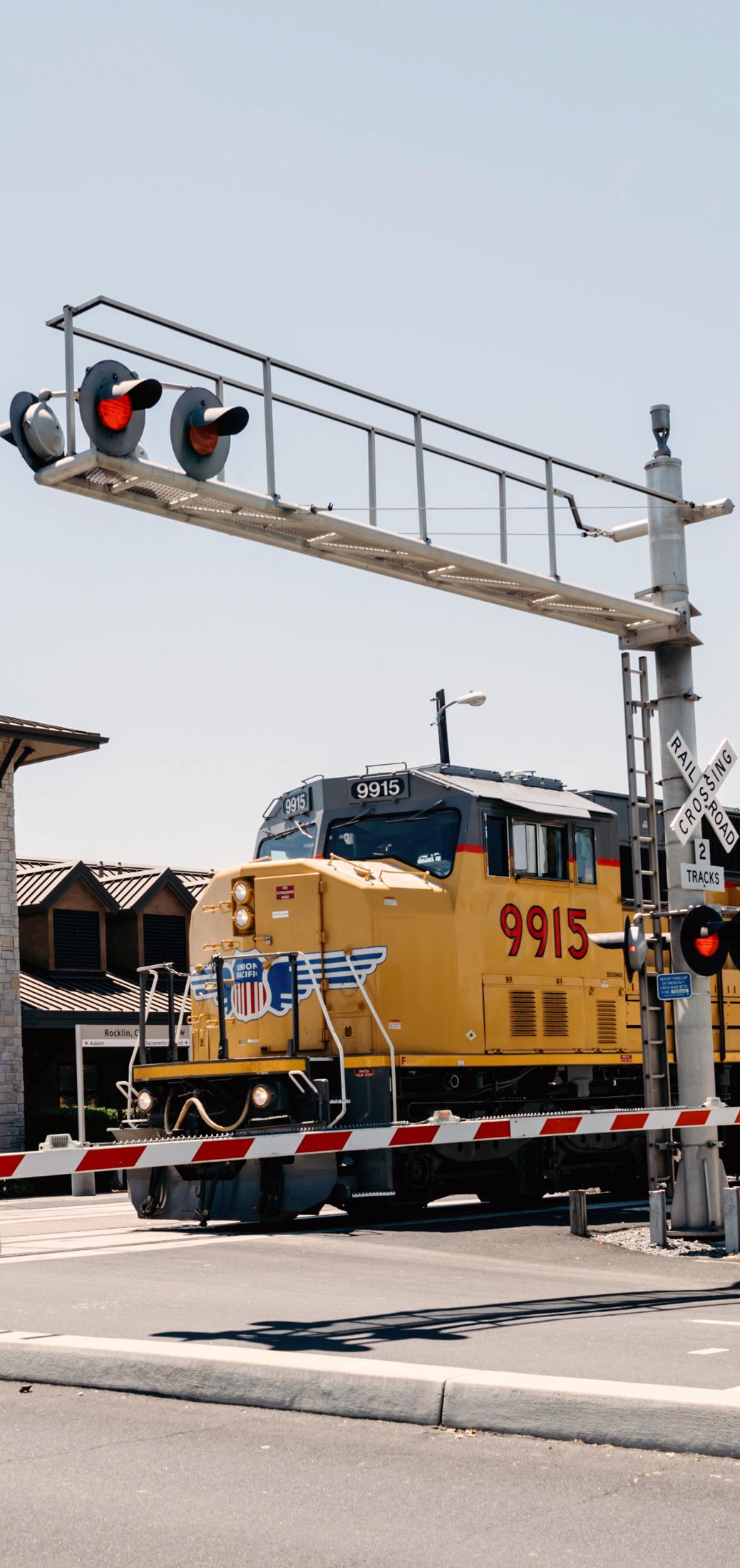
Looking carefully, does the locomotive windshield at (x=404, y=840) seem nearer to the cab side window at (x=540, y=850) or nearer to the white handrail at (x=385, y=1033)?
the cab side window at (x=540, y=850)

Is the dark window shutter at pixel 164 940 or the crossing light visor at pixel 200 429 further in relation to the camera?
the dark window shutter at pixel 164 940

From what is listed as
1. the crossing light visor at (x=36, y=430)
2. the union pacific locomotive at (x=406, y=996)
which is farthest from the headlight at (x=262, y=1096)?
the crossing light visor at (x=36, y=430)

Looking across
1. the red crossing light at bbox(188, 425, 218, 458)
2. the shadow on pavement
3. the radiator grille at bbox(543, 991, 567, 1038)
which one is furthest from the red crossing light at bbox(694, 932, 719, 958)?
the red crossing light at bbox(188, 425, 218, 458)

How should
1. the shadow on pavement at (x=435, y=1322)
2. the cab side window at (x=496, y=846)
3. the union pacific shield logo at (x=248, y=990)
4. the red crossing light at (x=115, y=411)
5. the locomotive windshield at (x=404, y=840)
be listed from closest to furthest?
the shadow on pavement at (x=435, y=1322) < the red crossing light at (x=115, y=411) < the union pacific shield logo at (x=248, y=990) < the locomotive windshield at (x=404, y=840) < the cab side window at (x=496, y=846)

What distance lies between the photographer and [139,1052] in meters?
16.0

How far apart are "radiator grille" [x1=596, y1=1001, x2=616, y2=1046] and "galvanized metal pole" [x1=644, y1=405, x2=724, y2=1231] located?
3.92m

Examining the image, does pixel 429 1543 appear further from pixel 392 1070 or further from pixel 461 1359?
pixel 392 1070

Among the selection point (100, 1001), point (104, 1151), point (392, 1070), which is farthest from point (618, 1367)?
point (100, 1001)

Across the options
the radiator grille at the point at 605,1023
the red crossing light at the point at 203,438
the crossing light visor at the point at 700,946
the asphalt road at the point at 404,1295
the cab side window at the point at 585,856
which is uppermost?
the red crossing light at the point at 203,438

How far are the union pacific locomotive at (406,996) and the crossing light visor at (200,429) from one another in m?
6.51

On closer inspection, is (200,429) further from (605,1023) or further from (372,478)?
(605,1023)

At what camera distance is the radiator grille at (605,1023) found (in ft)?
55.2

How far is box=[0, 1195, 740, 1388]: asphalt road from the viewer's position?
24.6 feet

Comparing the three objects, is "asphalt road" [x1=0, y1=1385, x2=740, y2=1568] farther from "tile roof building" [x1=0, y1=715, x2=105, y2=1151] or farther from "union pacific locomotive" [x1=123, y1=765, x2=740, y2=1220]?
"tile roof building" [x1=0, y1=715, x2=105, y2=1151]
